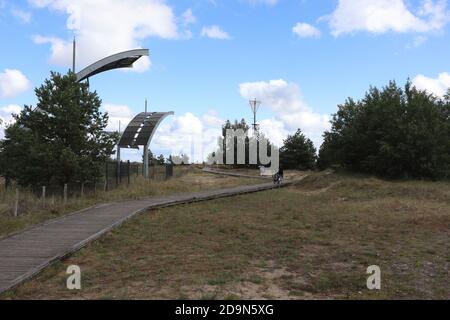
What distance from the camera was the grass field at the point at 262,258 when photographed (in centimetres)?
784

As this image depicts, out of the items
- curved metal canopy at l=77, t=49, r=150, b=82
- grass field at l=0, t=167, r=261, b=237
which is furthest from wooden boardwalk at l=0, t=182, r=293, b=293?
curved metal canopy at l=77, t=49, r=150, b=82

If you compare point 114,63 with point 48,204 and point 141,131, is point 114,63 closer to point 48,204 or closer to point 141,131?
point 141,131

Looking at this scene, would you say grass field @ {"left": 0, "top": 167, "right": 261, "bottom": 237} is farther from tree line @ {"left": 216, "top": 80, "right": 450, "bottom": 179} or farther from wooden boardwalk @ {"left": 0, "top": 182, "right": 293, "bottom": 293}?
tree line @ {"left": 216, "top": 80, "right": 450, "bottom": 179}

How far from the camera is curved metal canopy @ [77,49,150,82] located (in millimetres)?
35125

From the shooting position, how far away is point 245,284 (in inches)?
321

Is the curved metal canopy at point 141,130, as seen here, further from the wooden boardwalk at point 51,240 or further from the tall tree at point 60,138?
the wooden boardwalk at point 51,240

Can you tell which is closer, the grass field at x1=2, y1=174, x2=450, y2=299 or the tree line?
the grass field at x1=2, y1=174, x2=450, y2=299

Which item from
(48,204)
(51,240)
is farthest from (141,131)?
(51,240)

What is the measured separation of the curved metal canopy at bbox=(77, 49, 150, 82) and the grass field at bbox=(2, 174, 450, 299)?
18971mm

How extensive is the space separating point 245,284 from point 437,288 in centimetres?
314

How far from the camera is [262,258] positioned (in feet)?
34.7

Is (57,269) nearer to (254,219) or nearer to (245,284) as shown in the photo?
(245,284)

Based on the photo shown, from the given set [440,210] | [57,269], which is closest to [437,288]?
[57,269]

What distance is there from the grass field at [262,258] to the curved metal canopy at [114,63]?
18971 mm
